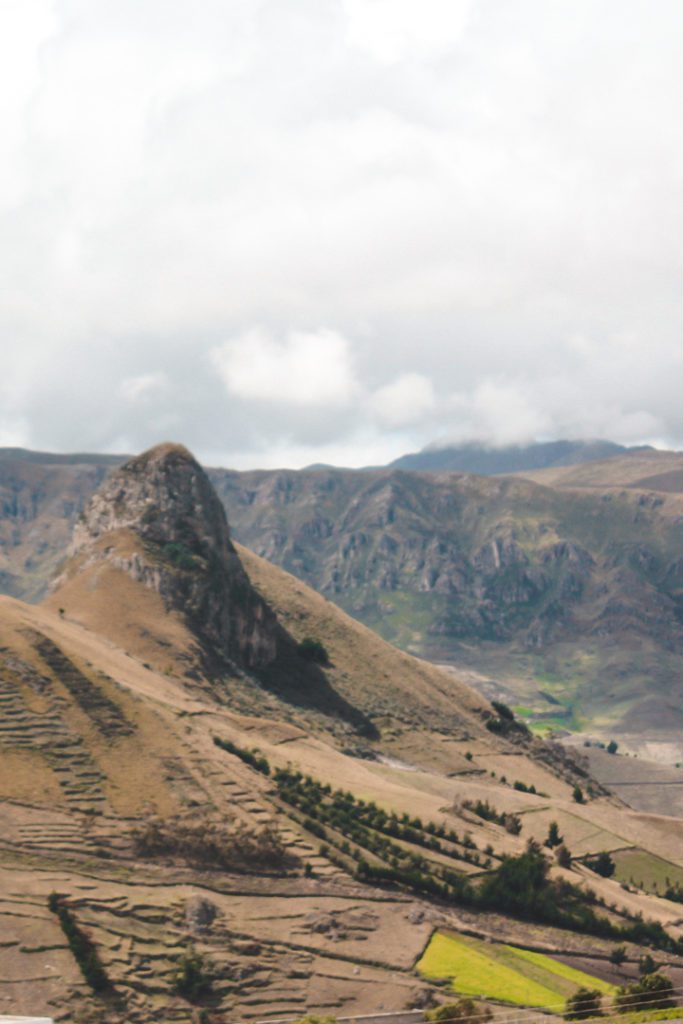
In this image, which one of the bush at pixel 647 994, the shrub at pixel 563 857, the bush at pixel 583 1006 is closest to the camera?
the bush at pixel 583 1006

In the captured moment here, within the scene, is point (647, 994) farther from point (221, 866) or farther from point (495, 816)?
point (495, 816)

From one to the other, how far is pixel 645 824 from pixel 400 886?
77721 millimetres

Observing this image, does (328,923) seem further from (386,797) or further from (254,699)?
(254,699)

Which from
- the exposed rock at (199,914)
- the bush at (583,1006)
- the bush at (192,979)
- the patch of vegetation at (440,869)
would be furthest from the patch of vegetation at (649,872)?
the bush at (192,979)

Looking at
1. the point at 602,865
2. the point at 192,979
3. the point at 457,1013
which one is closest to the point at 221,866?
the point at 192,979

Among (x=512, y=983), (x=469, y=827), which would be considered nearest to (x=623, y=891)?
(x=469, y=827)

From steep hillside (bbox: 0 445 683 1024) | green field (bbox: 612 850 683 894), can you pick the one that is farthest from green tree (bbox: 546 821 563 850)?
green field (bbox: 612 850 683 894)

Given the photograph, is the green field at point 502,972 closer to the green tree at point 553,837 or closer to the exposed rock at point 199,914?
the exposed rock at point 199,914

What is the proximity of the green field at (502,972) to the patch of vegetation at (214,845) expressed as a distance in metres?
18.6

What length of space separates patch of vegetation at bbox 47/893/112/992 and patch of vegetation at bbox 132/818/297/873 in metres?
13.4

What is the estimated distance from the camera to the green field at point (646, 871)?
155 meters

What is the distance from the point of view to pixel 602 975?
112 meters

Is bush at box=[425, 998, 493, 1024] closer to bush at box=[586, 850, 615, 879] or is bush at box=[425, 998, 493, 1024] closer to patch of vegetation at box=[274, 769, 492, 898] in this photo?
patch of vegetation at box=[274, 769, 492, 898]

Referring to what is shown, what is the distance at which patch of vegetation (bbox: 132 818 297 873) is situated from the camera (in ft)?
369
